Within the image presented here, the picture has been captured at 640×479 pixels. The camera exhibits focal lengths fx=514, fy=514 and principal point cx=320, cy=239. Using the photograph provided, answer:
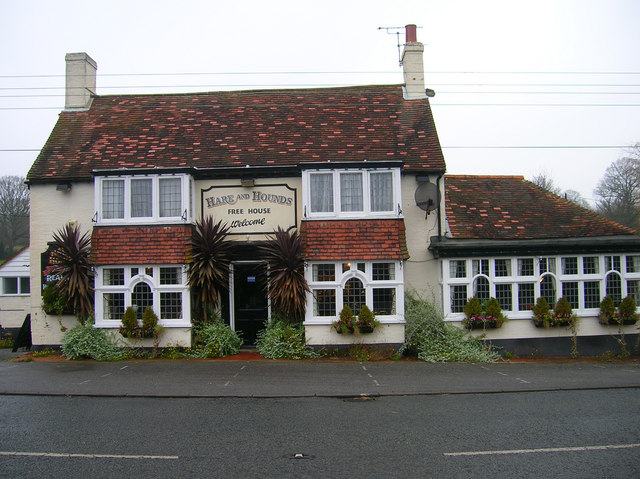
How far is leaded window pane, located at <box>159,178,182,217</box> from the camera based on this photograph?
1373 cm

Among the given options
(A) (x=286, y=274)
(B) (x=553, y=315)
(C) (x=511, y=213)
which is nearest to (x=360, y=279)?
(A) (x=286, y=274)

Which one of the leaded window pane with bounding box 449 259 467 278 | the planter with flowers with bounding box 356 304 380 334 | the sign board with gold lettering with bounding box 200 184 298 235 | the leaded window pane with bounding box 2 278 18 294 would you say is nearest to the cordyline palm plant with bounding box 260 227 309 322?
the sign board with gold lettering with bounding box 200 184 298 235

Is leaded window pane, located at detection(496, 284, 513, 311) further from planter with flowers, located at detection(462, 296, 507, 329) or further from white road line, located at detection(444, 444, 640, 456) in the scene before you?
white road line, located at detection(444, 444, 640, 456)

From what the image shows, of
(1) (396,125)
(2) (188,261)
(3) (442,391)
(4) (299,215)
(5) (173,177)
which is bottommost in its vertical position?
(3) (442,391)

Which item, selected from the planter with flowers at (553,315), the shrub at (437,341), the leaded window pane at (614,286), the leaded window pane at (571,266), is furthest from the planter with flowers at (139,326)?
the leaded window pane at (614,286)

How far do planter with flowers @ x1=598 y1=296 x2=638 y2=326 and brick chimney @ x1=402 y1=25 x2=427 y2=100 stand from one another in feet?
27.3

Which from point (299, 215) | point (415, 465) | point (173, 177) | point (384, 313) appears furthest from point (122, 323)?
point (415, 465)

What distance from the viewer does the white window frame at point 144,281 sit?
13.4m

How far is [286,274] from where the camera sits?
13016mm

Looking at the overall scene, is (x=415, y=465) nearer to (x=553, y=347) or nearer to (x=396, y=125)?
(x=553, y=347)

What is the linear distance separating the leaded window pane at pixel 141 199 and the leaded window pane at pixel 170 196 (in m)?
0.32

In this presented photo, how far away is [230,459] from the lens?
5.98m

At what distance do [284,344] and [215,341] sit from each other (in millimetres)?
1807

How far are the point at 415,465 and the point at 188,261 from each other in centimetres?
896
